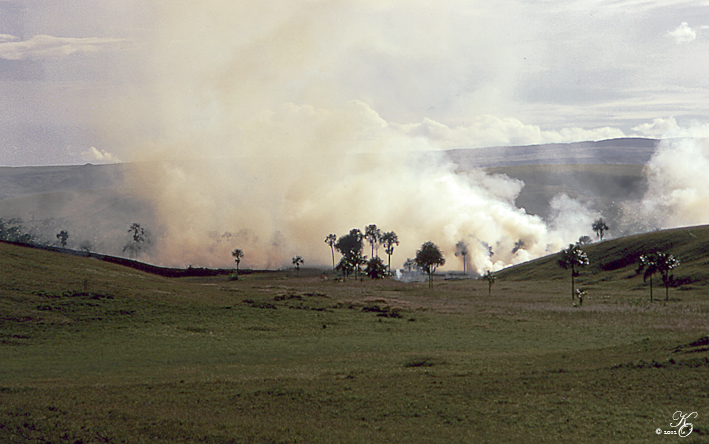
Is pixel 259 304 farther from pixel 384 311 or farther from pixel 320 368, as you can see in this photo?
pixel 320 368

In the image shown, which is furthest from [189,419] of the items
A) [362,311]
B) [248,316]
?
[362,311]

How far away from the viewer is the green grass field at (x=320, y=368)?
30.2 metres

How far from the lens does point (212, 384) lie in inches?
1672

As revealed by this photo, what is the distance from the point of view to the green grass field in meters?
30.2

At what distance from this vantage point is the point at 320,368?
5028cm

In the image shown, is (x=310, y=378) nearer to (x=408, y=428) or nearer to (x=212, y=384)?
(x=212, y=384)

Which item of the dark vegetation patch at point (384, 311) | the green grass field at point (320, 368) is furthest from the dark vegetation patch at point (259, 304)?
the dark vegetation patch at point (384, 311)

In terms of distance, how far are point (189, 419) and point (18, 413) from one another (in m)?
9.60
